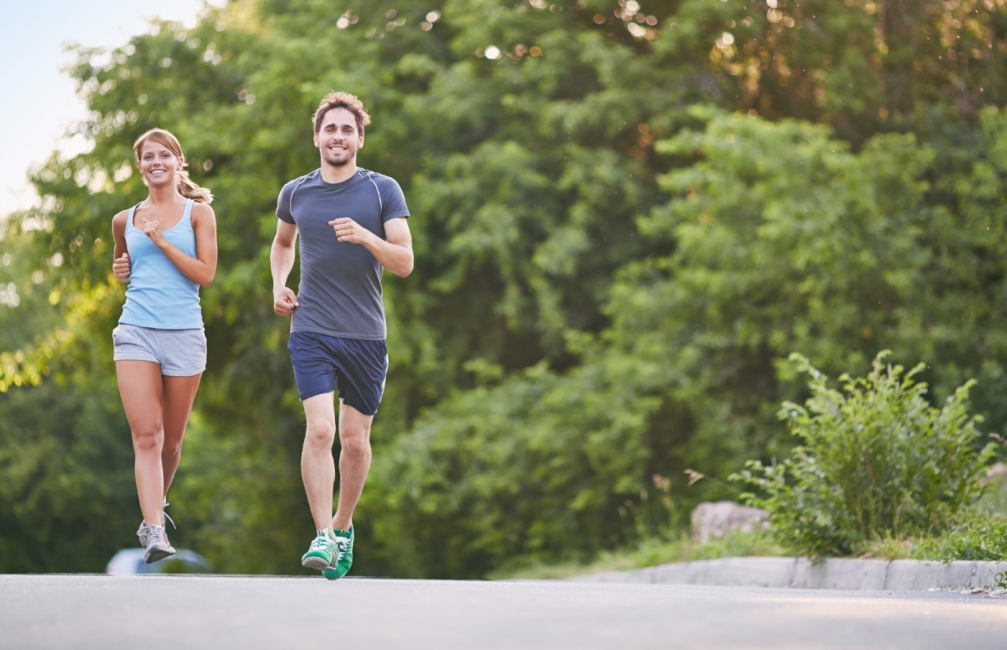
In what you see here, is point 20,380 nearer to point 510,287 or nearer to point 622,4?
point 510,287

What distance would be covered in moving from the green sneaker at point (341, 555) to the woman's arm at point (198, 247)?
56.3 inches

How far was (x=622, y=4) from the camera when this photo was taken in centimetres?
1875

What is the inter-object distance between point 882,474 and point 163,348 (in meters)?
4.41

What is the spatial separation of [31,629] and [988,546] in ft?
17.0


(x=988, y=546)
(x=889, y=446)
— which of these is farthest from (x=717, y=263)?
(x=988, y=546)

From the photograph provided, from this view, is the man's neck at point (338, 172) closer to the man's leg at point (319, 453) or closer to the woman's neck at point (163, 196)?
the woman's neck at point (163, 196)

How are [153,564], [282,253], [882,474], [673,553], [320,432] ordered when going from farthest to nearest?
[153,564], [673,553], [882,474], [282,253], [320,432]

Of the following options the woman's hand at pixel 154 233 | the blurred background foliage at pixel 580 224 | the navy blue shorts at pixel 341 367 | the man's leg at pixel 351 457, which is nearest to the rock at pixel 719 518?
the blurred background foliage at pixel 580 224

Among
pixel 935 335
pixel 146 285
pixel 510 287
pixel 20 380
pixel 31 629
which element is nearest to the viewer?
pixel 31 629

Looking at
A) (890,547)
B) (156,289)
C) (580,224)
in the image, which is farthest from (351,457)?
(580,224)

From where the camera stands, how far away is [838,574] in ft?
25.4

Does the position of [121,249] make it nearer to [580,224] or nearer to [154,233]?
[154,233]

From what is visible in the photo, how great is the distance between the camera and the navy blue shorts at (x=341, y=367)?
6473mm

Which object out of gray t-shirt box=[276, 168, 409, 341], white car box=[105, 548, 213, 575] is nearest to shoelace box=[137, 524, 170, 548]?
gray t-shirt box=[276, 168, 409, 341]
